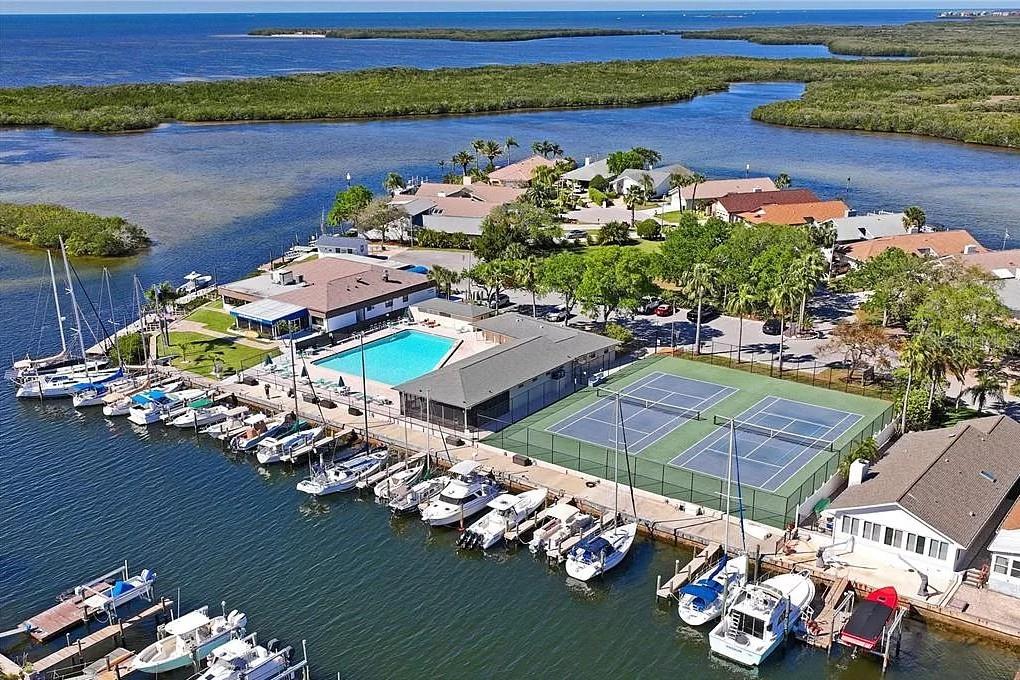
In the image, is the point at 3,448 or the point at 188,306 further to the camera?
the point at 188,306

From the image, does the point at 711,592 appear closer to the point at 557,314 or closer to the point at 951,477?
the point at 951,477

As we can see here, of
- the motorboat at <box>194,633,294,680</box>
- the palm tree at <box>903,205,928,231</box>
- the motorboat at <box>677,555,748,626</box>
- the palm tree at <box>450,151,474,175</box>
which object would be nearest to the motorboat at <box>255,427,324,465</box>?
the motorboat at <box>194,633,294,680</box>

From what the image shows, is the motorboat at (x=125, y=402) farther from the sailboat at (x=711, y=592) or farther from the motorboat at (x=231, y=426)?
the sailboat at (x=711, y=592)

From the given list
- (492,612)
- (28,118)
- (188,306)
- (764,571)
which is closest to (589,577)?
(492,612)

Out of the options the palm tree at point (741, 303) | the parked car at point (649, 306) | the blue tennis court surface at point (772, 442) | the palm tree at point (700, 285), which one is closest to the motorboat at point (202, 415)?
the blue tennis court surface at point (772, 442)

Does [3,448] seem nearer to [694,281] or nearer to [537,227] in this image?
[694,281]

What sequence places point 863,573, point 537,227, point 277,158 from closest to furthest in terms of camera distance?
1. point 863,573
2. point 537,227
3. point 277,158

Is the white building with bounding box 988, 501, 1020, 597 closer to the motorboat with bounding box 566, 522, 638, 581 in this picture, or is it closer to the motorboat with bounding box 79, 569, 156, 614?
the motorboat with bounding box 566, 522, 638, 581

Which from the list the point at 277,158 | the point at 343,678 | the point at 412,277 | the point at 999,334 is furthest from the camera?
the point at 277,158
